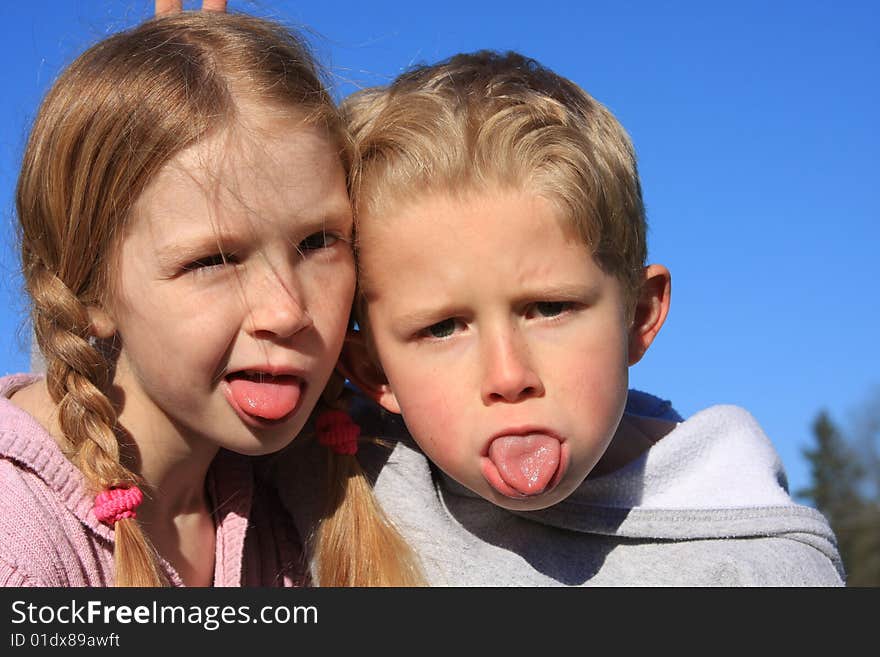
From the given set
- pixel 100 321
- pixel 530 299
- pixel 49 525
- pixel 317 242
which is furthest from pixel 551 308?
pixel 49 525

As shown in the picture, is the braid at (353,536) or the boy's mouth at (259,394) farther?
the braid at (353,536)

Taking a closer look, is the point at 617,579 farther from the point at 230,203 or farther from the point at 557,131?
the point at 230,203

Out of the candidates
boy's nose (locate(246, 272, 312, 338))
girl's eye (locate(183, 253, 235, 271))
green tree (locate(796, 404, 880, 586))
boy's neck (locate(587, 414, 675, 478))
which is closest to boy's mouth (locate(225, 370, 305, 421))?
boy's nose (locate(246, 272, 312, 338))

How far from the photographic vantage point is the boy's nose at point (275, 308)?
2.27 meters

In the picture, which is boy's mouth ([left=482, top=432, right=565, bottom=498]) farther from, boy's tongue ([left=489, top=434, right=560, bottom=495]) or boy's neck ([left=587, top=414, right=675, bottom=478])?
boy's neck ([left=587, top=414, right=675, bottom=478])

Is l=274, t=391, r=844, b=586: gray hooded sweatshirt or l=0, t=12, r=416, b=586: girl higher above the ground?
l=0, t=12, r=416, b=586: girl

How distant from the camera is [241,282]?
7.55ft

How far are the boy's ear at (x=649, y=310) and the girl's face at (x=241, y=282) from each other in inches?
29.7

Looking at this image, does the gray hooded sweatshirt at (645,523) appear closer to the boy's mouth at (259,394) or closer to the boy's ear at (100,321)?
the boy's mouth at (259,394)

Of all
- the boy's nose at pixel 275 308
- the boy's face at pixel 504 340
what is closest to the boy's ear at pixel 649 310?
the boy's face at pixel 504 340

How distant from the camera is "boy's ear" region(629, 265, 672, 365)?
2641mm
